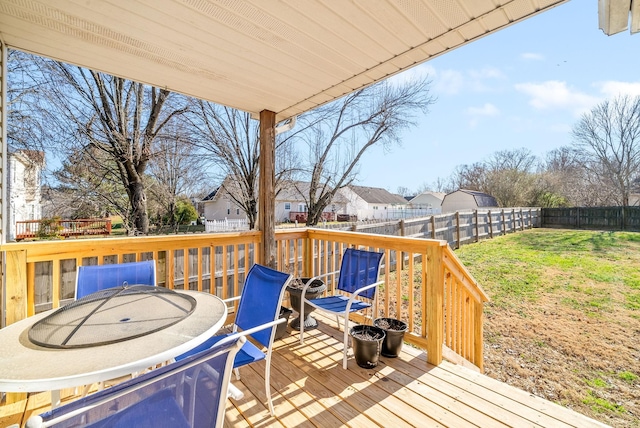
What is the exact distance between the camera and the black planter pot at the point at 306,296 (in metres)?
2.94

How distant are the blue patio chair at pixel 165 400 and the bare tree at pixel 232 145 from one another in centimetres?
654

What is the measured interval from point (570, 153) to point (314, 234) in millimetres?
23374

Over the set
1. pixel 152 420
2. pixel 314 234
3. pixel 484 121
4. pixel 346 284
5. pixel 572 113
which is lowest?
pixel 346 284

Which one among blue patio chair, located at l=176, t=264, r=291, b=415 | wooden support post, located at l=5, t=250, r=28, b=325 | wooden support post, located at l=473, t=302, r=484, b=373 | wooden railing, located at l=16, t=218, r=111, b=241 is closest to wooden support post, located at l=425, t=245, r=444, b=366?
wooden support post, located at l=473, t=302, r=484, b=373

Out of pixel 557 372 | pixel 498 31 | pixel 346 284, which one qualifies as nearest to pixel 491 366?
pixel 557 372

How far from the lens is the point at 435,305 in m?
2.45

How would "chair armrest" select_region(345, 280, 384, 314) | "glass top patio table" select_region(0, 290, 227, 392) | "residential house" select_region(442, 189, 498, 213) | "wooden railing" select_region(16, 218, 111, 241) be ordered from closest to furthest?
"glass top patio table" select_region(0, 290, 227, 392) → "chair armrest" select_region(345, 280, 384, 314) → "wooden railing" select_region(16, 218, 111, 241) → "residential house" select_region(442, 189, 498, 213)

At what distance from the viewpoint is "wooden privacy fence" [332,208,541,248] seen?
7.27m

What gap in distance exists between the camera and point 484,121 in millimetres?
21969

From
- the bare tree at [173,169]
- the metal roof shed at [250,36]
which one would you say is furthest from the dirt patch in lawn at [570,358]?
the bare tree at [173,169]

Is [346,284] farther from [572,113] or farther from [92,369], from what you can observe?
[572,113]

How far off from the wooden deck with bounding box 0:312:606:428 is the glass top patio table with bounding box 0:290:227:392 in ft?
3.16

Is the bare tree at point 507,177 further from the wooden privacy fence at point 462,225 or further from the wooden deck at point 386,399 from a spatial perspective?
the wooden deck at point 386,399

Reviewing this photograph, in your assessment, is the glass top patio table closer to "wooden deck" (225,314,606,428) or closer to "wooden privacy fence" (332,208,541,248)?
"wooden deck" (225,314,606,428)
